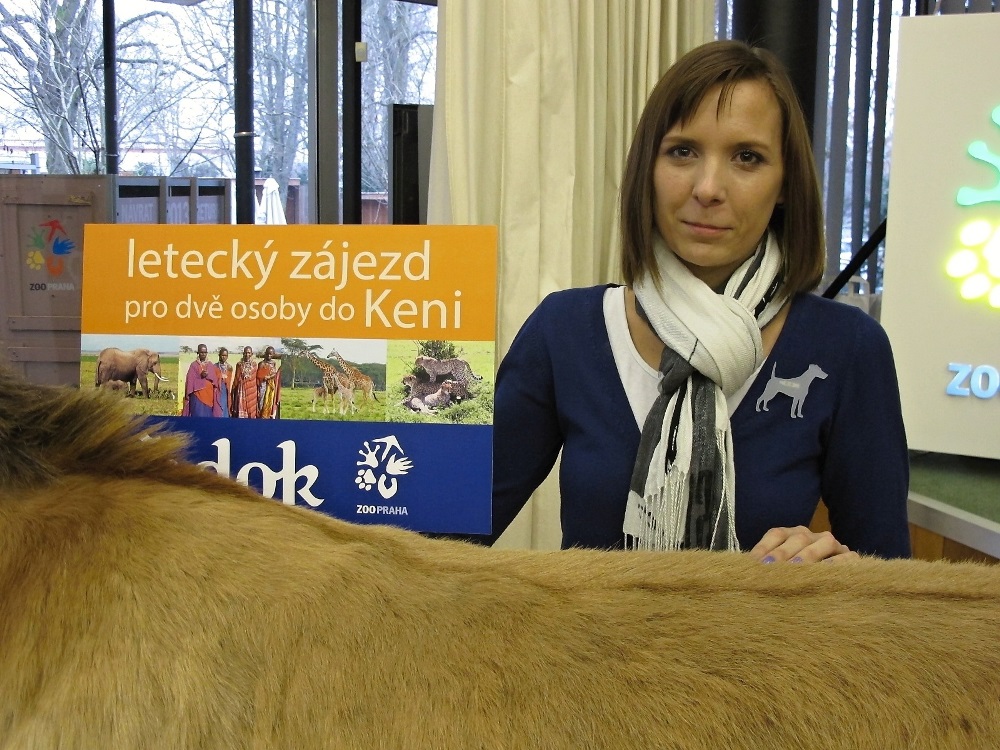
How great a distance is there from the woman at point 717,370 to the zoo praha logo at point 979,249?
101cm

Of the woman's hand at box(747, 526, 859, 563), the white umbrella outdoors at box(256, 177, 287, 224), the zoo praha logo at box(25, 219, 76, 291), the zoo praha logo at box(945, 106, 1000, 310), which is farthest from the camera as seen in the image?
the white umbrella outdoors at box(256, 177, 287, 224)

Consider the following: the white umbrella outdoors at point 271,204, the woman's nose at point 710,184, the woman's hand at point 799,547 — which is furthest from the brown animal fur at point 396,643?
the white umbrella outdoors at point 271,204

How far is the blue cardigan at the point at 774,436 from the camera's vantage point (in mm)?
970

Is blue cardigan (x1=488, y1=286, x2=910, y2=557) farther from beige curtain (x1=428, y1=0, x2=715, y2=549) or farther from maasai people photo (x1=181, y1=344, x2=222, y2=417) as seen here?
beige curtain (x1=428, y1=0, x2=715, y2=549)

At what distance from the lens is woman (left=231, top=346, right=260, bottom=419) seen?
75 cm

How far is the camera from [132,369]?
2.51 ft

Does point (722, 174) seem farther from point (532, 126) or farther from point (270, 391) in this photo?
point (532, 126)

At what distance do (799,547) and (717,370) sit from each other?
0.82ft

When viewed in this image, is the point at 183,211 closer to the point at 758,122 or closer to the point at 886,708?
the point at 758,122

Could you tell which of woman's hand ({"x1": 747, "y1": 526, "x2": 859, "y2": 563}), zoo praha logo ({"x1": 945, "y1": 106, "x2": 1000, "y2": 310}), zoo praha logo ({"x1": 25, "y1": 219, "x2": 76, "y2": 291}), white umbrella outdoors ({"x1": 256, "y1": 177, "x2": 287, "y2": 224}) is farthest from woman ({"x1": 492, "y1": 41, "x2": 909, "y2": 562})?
white umbrella outdoors ({"x1": 256, "y1": 177, "x2": 287, "y2": 224})

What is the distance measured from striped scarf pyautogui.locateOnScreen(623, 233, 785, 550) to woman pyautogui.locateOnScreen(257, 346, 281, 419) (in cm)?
42

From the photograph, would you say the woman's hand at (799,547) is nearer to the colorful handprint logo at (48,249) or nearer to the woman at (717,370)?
the woman at (717,370)

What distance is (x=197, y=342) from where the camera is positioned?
30.0 inches

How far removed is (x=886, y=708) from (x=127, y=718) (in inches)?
17.0
